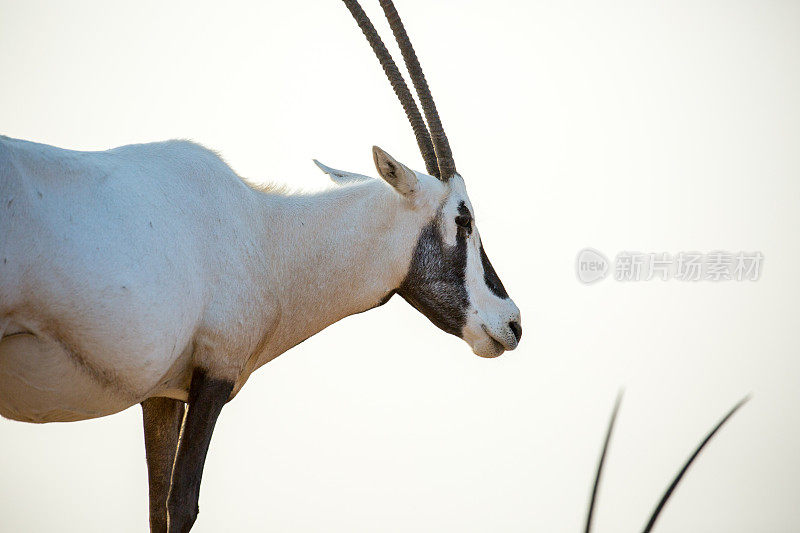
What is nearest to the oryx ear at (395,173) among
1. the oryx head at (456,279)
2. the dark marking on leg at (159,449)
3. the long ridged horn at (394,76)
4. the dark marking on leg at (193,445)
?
the oryx head at (456,279)

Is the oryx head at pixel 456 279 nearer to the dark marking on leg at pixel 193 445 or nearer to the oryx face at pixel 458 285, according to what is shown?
the oryx face at pixel 458 285

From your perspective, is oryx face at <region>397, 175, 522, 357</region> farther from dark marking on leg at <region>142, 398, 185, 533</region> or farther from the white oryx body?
dark marking on leg at <region>142, 398, 185, 533</region>

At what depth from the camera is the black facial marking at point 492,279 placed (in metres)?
4.16

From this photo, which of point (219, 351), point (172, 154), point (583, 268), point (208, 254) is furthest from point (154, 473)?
point (583, 268)

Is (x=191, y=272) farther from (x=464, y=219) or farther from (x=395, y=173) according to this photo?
(x=464, y=219)

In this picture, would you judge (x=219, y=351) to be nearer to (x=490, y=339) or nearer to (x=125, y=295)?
(x=125, y=295)

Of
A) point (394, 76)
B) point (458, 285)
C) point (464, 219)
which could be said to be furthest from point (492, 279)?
point (394, 76)

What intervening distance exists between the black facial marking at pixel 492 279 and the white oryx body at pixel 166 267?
0.12ft

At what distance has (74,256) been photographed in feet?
9.96

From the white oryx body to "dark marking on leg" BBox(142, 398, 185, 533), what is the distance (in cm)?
38

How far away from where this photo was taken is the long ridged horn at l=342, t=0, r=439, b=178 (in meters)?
4.27

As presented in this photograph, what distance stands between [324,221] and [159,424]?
1.13 metres

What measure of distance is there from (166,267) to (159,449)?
1.15 meters

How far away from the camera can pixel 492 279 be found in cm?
418
